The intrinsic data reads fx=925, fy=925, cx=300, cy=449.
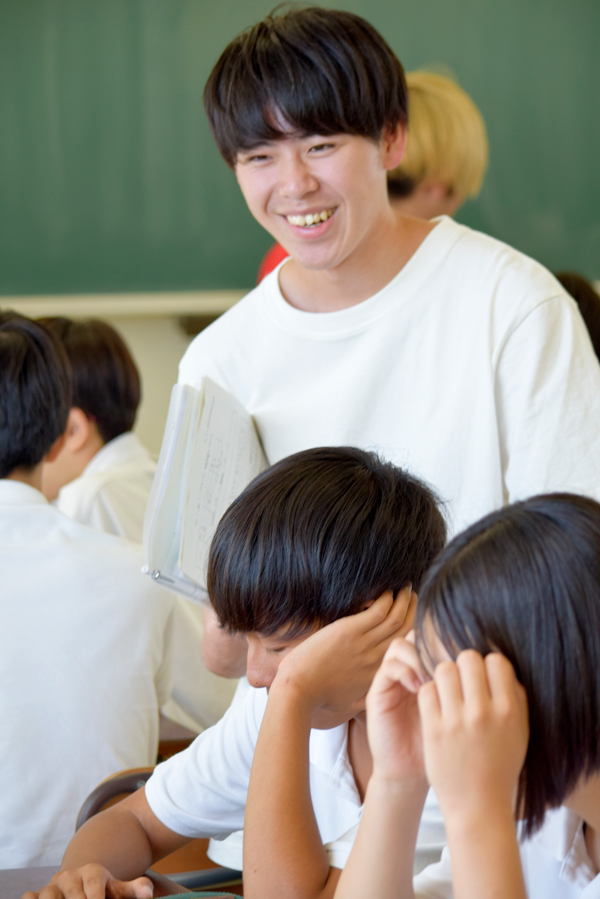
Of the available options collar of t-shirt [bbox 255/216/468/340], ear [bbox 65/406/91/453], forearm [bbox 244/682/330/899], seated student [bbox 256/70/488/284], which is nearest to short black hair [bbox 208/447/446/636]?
forearm [bbox 244/682/330/899]

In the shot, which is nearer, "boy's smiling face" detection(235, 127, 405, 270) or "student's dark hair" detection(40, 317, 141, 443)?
"boy's smiling face" detection(235, 127, 405, 270)

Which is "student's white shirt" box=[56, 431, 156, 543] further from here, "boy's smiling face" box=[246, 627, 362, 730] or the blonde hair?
"boy's smiling face" box=[246, 627, 362, 730]

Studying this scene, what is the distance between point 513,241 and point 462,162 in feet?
4.27

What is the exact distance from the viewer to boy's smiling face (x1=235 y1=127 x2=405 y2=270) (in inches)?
52.5

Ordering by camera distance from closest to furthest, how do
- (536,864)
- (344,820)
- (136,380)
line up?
(536,864), (344,820), (136,380)

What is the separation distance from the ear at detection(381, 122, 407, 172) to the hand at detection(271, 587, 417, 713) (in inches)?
28.5

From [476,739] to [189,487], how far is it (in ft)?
2.45

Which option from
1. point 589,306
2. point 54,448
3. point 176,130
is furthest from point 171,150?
point 54,448

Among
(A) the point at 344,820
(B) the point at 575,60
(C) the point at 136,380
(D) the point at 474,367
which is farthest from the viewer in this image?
(B) the point at 575,60

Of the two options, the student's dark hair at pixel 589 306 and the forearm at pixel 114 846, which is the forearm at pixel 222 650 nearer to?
the forearm at pixel 114 846

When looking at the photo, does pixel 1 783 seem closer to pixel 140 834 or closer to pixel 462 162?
pixel 140 834

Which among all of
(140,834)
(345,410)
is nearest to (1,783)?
(140,834)

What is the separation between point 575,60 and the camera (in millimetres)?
3400

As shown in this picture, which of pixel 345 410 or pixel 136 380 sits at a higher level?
pixel 345 410
